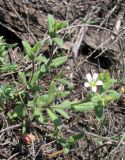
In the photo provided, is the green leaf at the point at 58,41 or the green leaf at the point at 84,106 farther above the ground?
the green leaf at the point at 58,41

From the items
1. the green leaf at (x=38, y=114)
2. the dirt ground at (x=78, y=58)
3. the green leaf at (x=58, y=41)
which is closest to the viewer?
the green leaf at (x=58, y=41)

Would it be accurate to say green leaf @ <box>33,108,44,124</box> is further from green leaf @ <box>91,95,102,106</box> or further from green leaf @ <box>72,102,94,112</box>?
green leaf @ <box>91,95,102,106</box>

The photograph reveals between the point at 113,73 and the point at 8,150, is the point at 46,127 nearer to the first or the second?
the point at 8,150

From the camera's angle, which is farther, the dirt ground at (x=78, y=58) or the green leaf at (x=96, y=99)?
the dirt ground at (x=78, y=58)

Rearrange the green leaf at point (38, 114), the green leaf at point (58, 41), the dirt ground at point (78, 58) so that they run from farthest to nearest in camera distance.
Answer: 1. the dirt ground at point (78, 58)
2. the green leaf at point (38, 114)
3. the green leaf at point (58, 41)

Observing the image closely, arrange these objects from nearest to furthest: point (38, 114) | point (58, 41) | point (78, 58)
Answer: point (58, 41) < point (38, 114) < point (78, 58)

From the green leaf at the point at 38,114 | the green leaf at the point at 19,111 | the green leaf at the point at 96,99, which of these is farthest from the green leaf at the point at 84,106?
the green leaf at the point at 19,111

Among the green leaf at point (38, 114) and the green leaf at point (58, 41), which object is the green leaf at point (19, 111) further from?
the green leaf at point (58, 41)

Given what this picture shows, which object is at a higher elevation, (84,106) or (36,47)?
(36,47)

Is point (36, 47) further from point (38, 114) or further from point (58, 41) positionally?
point (38, 114)

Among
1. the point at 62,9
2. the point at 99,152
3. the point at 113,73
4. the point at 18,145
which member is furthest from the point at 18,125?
the point at 62,9

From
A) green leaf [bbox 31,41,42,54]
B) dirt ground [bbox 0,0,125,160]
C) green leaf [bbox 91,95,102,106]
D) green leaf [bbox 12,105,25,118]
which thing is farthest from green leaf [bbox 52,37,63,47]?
green leaf [bbox 12,105,25,118]

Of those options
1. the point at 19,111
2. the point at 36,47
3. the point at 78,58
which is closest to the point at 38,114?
the point at 19,111
